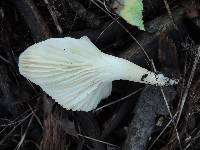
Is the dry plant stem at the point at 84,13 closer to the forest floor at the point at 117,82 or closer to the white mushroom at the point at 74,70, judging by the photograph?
the forest floor at the point at 117,82

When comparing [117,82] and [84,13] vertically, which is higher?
[84,13]

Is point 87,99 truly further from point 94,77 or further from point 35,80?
point 35,80

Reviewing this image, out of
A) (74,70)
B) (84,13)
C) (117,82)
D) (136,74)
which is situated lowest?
(117,82)

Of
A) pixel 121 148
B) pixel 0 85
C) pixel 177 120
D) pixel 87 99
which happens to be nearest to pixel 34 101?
pixel 0 85

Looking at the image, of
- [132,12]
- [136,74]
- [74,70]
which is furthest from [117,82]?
[132,12]

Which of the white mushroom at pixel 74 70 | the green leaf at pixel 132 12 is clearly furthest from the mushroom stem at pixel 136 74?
the green leaf at pixel 132 12

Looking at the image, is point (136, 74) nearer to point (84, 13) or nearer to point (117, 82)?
point (117, 82)

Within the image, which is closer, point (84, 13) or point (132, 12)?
point (132, 12)

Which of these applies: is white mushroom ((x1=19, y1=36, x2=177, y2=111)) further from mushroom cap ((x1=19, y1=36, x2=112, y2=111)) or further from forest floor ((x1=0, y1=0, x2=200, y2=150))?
Answer: forest floor ((x1=0, y1=0, x2=200, y2=150))
